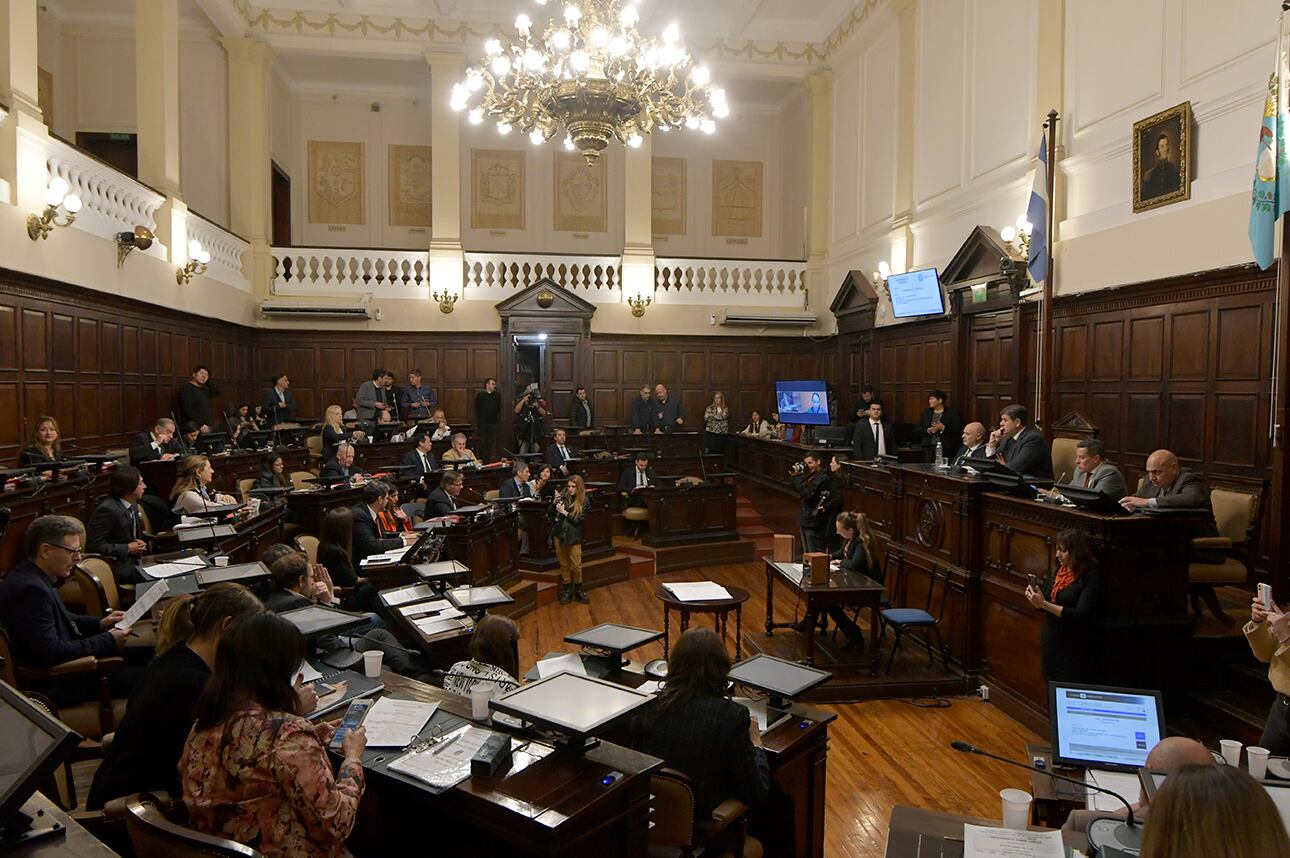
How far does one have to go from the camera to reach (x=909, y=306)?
35.8ft

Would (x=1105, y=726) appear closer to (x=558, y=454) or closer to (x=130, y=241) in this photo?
(x=558, y=454)

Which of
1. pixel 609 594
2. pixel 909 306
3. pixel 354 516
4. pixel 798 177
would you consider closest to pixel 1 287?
pixel 354 516

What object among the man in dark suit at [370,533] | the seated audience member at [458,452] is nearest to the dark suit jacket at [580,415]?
the seated audience member at [458,452]

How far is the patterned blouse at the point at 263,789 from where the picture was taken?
204 centimetres

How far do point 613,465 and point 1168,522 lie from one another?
Result: 7200 mm

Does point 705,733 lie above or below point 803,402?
below

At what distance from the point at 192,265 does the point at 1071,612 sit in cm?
1054

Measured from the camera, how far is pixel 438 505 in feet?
25.4

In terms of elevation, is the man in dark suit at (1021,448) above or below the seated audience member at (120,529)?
above

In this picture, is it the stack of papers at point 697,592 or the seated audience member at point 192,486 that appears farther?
the seated audience member at point 192,486

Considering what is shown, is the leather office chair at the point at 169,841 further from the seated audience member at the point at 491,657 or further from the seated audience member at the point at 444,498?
the seated audience member at the point at 444,498

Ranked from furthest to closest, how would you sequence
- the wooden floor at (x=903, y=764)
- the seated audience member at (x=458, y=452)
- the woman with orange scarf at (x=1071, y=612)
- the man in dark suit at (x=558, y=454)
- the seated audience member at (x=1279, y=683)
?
the man in dark suit at (x=558, y=454) < the seated audience member at (x=458, y=452) < the woman with orange scarf at (x=1071, y=612) < the wooden floor at (x=903, y=764) < the seated audience member at (x=1279, y=683)

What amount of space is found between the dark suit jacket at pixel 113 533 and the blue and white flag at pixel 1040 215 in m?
8.32

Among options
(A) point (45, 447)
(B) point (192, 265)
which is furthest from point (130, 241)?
(A) point (45, 447)
